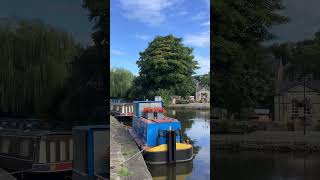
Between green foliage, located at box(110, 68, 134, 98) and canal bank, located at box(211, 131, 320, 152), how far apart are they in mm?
1377

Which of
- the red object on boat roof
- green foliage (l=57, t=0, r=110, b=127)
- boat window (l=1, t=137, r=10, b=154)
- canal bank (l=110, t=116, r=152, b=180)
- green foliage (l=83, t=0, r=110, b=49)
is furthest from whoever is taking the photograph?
the red object on boat roof

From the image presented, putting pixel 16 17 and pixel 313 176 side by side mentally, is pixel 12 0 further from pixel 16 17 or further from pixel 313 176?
pixel 313 176

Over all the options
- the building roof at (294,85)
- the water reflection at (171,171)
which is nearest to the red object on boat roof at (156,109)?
the water reflection at (171,171)

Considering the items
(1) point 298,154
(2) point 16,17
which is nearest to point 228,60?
(1) point 298,154

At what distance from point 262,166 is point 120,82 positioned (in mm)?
2051

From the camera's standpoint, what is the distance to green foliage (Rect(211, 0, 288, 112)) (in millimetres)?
4316

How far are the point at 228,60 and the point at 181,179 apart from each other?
1973 mm

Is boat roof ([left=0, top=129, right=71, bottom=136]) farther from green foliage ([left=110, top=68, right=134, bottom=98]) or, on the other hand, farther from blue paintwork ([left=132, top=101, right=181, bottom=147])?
blue paintwork ([left=132, top=101, right=181, bottom=147])

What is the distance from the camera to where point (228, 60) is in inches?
173

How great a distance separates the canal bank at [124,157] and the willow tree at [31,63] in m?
1.52

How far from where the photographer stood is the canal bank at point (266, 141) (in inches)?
167

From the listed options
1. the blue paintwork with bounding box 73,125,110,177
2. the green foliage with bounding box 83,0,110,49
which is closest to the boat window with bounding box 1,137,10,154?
the blue paintwork with bounding box 73,125,110,177

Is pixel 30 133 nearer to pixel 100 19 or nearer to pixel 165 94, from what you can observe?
pixel 100 19

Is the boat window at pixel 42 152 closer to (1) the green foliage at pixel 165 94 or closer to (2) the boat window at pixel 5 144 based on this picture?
(2) the boat window at pixel 5 144
